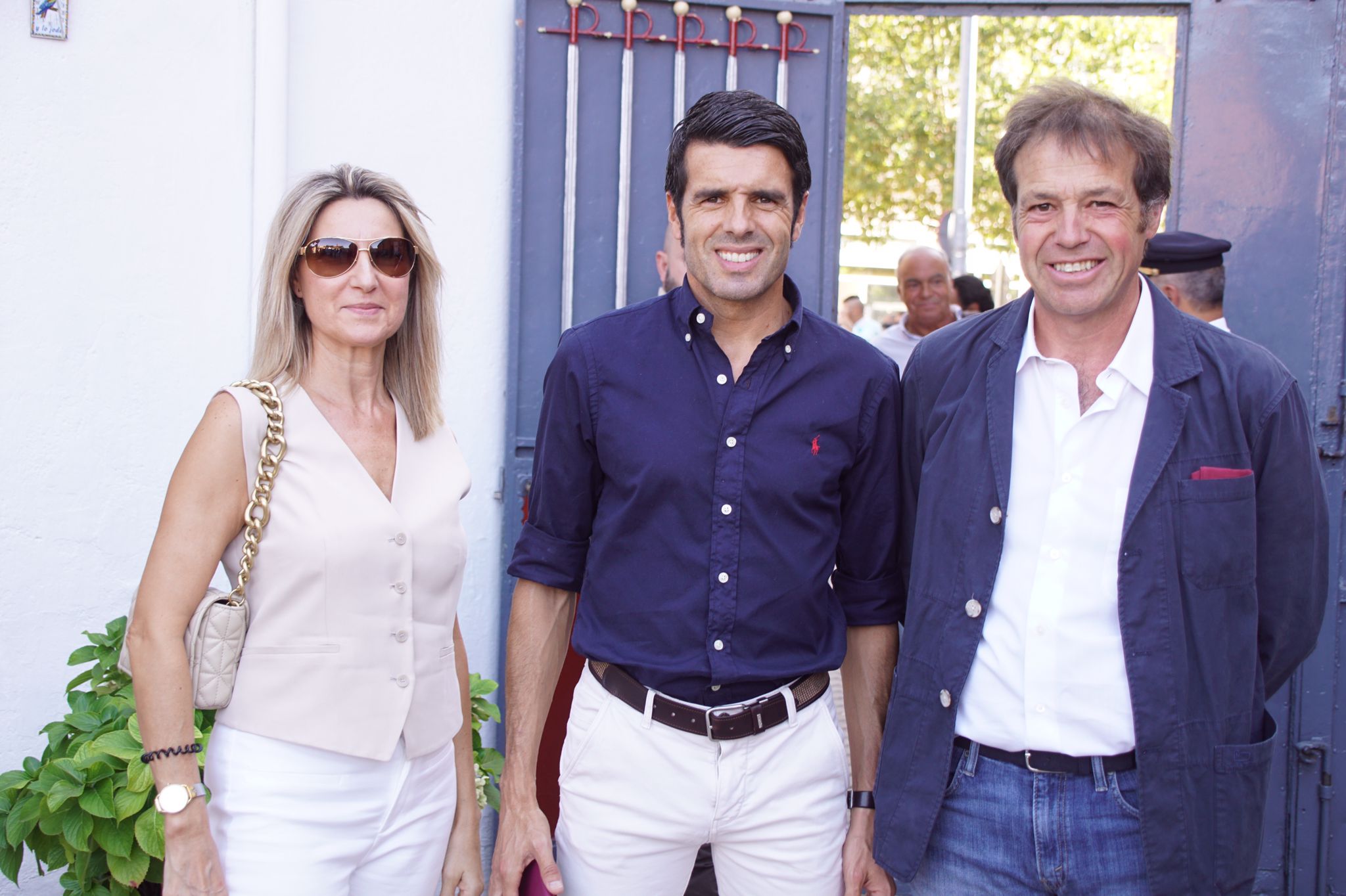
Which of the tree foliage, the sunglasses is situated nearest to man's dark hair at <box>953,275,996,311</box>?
the sunglasses

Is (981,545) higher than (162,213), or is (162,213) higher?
(162,213)

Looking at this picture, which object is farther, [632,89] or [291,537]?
[632,89]

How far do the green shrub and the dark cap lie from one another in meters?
2.56

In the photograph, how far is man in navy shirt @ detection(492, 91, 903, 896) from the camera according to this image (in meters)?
2.19

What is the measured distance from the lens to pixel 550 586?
238cm

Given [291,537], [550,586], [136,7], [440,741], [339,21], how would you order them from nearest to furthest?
1. [291,537]
2. [440,741]
3. [550,586]
4. [136,7]
5. [339,21]

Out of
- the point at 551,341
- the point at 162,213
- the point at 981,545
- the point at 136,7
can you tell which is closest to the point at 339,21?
the point at 136,7

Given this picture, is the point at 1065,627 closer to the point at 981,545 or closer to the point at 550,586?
the point at 981,545

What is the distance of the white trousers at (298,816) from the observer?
1911 millimetres

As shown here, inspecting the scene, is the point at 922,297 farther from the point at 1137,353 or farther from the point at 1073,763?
the point at 1073,763

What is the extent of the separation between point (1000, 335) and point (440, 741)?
1268 millimetres

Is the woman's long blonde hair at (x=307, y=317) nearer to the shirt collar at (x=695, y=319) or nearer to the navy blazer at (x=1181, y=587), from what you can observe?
the shirt collar at (x=695, y=319)

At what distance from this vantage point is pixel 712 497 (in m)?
2.19

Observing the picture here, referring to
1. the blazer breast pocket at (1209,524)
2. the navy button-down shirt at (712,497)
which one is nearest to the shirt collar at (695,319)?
the navy button-down shirt at (712,497)
